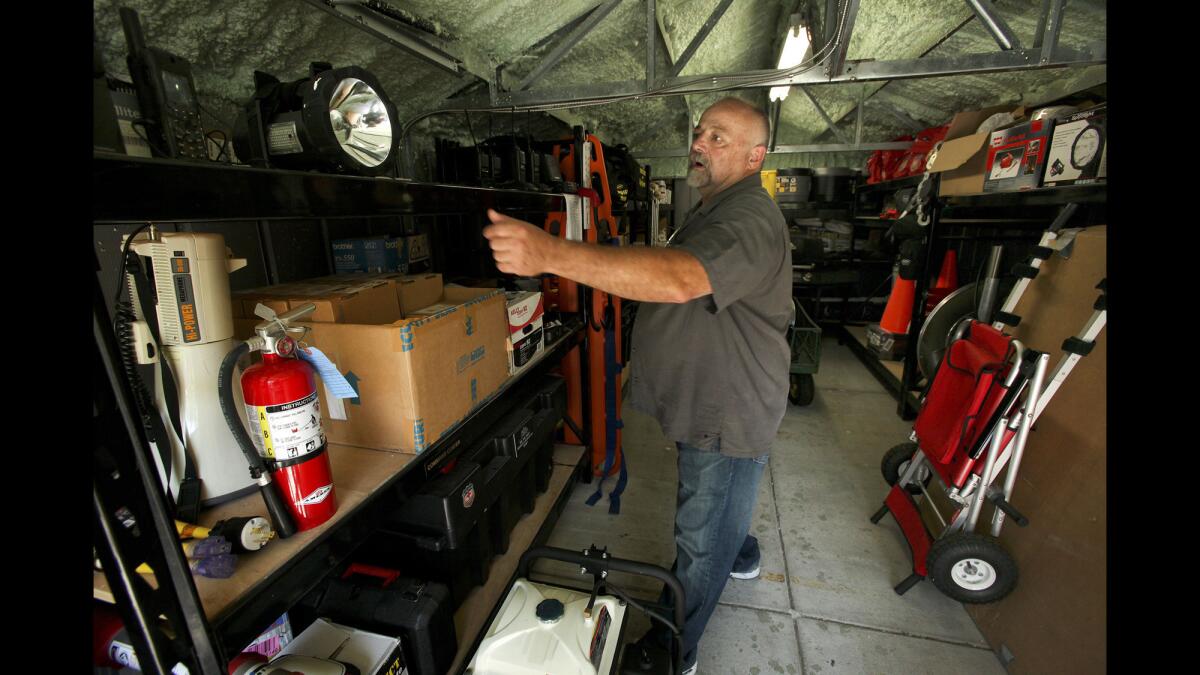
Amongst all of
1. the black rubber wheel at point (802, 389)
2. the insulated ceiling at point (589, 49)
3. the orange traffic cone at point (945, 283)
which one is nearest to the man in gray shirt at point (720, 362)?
the insulated ceiling at point (589, 49)

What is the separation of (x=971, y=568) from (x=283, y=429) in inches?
89.6

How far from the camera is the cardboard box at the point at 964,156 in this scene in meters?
2.65

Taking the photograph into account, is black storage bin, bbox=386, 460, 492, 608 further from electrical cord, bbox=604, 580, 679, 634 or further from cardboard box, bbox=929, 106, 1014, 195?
cardboard box, bbox=929, 106, 1014, 195

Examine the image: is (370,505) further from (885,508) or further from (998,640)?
(885,508)

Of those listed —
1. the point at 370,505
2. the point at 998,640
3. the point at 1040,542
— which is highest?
the point at 370,505

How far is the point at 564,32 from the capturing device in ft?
7.73

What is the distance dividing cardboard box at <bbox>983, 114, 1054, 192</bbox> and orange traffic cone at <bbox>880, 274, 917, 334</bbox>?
5.31ft

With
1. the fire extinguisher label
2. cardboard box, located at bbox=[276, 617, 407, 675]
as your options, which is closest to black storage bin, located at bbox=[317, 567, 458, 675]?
cardboard box, located at bbox=[276, 617, 407, 675]

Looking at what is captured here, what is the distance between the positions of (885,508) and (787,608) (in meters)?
0.86

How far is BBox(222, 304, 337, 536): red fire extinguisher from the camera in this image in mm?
757

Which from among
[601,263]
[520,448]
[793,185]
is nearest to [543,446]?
[520,448]

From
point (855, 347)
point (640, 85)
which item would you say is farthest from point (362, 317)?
point (855, 347)

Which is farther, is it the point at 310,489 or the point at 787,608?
the point at 787,608

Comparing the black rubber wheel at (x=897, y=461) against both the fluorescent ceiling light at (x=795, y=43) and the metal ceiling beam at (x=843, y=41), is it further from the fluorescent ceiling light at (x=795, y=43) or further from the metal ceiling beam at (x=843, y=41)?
the fluorescent ceiling light at (x=795, y=43)
